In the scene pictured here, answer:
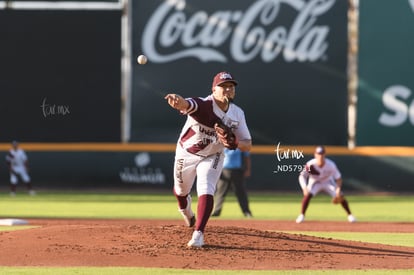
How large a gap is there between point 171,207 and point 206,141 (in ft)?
39.9

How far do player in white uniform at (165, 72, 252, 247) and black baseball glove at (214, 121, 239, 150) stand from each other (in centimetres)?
6

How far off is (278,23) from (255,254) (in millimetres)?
19010

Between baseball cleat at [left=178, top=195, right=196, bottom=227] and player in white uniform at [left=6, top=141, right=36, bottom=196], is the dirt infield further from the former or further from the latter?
player in white uniform at [left=6, top=141, right=36, bottom=196]

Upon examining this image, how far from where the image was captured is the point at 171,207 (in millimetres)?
23062

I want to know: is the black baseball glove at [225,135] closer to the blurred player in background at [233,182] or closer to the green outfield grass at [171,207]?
the green outfield grass at [171,207]

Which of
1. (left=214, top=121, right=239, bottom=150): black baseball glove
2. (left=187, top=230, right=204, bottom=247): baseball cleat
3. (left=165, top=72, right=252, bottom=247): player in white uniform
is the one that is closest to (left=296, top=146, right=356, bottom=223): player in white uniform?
(left=165, top=72, right=252, bottom=247): player in white uniform

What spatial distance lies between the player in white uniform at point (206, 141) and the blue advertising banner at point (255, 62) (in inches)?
685

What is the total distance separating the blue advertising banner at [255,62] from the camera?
2881 cm

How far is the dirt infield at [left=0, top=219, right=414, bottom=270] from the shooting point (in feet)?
33.0

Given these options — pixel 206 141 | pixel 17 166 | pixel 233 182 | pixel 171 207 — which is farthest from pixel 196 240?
pixel 17 166

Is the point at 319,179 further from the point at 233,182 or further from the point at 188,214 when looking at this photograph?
the point at 188,214

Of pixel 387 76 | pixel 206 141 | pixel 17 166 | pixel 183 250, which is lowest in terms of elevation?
pixel 17 166

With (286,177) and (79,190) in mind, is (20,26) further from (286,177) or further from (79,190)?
(286,177)

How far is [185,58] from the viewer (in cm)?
2909
